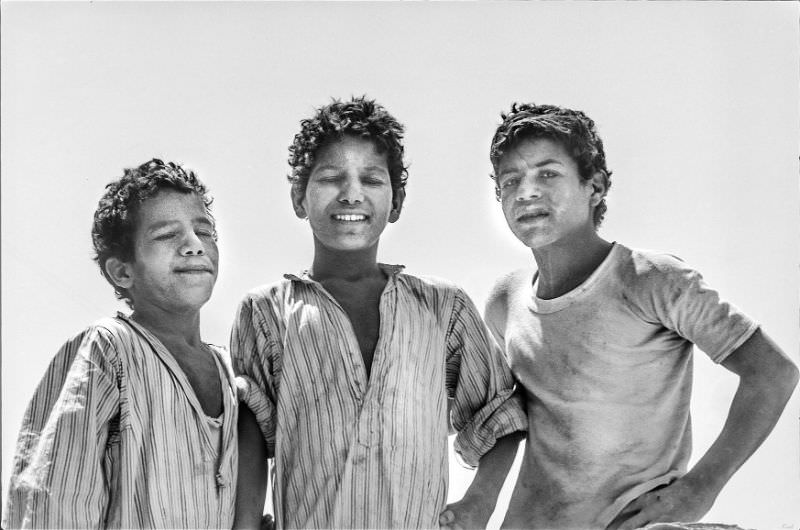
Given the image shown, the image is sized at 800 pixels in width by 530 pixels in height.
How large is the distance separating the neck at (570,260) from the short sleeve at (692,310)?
21 cm

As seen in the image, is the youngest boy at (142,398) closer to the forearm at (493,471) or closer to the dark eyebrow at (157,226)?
the dark eyebrow at (157,226)

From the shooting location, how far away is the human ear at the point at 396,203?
402cm

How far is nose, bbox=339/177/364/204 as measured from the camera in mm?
3840

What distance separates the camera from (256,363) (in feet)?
12.6

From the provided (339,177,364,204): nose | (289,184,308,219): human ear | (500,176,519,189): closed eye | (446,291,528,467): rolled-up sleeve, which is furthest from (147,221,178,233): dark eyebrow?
(500,176,519,189): closed eye

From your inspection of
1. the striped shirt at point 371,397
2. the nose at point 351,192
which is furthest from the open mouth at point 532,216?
the nose at point 351,192

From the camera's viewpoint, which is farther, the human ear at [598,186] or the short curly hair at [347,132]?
the human ear at [598,186]

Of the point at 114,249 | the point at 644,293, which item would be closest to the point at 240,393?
the point at 114,249

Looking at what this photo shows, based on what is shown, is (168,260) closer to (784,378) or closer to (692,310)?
(692,310)

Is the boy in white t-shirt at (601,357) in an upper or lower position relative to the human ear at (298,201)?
lower

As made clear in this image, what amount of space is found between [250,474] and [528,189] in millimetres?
1243

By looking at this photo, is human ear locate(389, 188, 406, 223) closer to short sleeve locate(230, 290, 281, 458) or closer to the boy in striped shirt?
the boy in striped shirt

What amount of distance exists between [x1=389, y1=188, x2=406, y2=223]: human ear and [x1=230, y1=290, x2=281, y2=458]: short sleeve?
54 centimetres

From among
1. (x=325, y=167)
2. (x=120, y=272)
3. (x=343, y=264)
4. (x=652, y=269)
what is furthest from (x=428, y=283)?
(x=120, y=272)
